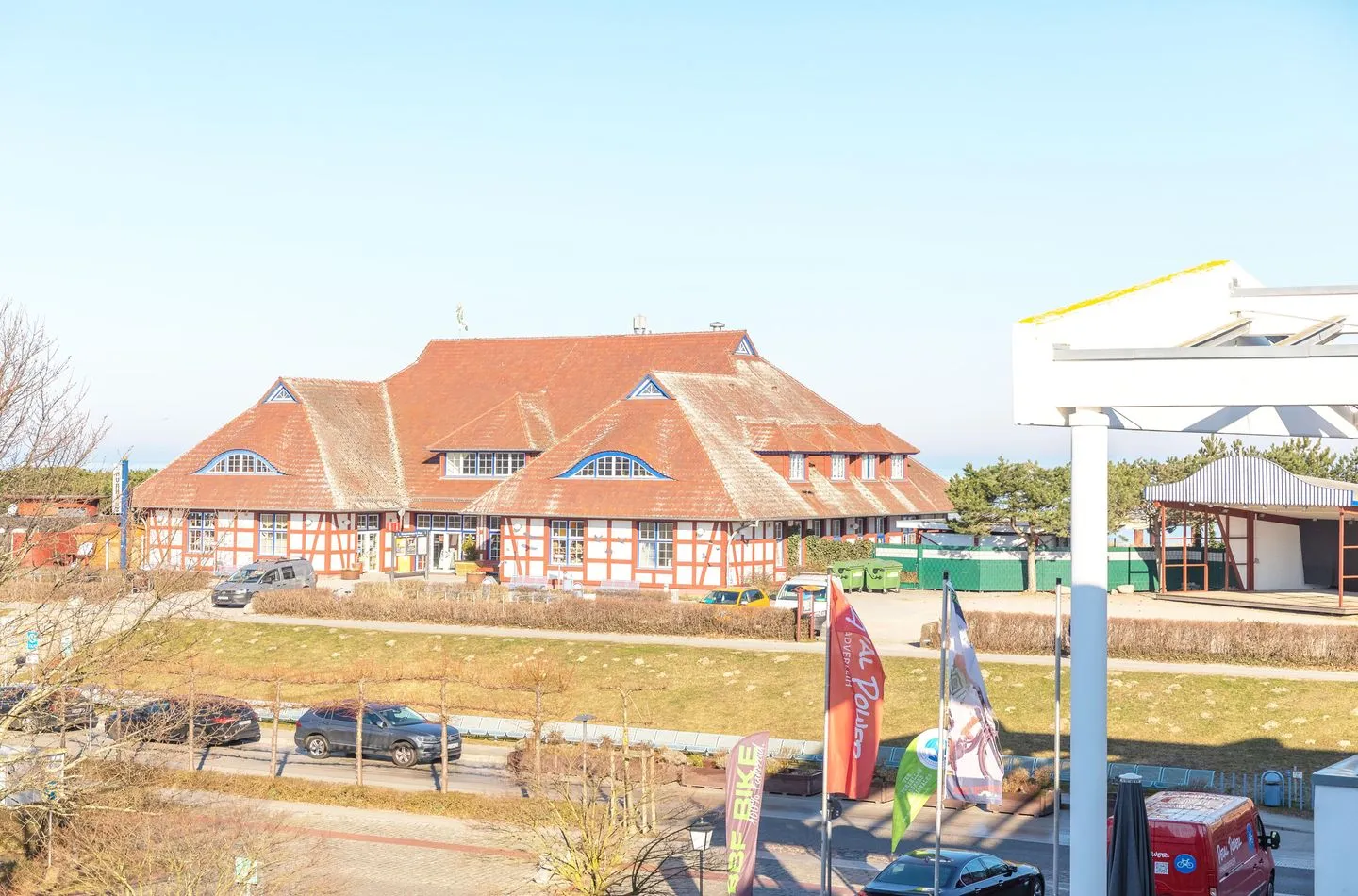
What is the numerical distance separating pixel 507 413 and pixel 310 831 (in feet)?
114

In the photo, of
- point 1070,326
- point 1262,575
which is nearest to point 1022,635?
point 1262,575

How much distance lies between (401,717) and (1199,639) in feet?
63.2

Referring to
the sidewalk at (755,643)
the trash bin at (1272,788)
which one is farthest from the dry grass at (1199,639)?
the trash bin at (1272,788)

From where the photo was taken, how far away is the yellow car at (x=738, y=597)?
42.8 m

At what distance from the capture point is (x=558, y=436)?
57375 mm

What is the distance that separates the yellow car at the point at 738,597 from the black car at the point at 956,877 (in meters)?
23.4

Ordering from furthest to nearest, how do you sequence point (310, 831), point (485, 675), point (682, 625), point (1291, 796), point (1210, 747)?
point (682, 625)
point (485, 675)
point (1210, 747)
point (1291, 796)
point (310, 831)

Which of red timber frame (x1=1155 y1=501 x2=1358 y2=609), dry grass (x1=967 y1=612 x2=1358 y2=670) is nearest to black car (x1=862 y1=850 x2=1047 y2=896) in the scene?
dry grass (x1=967 y1=612 x2=1358 y2=670)

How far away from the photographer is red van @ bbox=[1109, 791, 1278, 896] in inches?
672

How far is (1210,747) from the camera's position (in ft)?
93.6

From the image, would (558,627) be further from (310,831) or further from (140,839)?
(140,839)

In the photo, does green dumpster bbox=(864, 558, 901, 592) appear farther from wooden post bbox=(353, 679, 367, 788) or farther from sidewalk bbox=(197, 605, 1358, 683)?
wooden post bbox=(353, 679, 367, 788)

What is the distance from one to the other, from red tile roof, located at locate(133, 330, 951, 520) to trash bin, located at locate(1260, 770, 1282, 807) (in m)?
23.9

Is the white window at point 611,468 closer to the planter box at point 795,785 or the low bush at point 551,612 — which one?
the low bush at point 551,612
